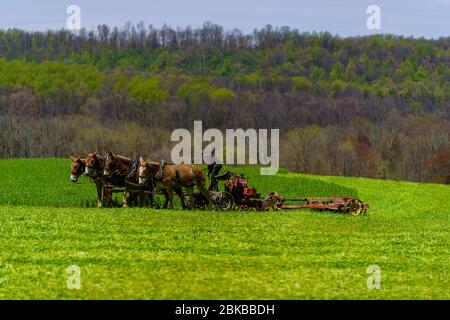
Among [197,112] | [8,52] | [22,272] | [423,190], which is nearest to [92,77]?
[197,112]

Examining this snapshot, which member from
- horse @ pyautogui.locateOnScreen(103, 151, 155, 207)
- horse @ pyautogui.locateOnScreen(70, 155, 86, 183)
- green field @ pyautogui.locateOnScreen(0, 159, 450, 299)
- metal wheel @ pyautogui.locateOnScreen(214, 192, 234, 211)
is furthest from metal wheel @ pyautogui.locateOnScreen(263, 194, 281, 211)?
horse @ pyautogui.locateOnScreen(70, 155, 86, 183)

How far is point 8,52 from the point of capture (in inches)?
7092

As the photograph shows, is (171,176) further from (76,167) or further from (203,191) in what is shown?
(76,167)

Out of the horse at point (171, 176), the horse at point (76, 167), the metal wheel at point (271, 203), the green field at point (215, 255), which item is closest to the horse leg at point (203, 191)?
the horse at point (171, 176)

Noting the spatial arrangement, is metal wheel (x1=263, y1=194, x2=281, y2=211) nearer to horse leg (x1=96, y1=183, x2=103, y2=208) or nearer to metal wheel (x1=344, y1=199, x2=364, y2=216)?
metal wheel (x1=344, y1=199, x2=364, y2=216)

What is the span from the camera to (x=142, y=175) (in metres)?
29.8

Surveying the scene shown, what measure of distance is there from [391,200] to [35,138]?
70.1 metres

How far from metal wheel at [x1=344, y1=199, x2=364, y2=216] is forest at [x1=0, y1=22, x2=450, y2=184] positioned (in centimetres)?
6667

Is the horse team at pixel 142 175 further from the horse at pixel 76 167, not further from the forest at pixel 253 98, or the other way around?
the forest at pixel 253 98

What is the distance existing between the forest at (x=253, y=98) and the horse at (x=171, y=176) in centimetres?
7192

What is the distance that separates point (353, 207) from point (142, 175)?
953 cm

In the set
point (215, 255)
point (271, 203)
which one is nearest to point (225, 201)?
point (271, 203)

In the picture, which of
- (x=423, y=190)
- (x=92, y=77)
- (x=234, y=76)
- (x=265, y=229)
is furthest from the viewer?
(x=234, y=76)

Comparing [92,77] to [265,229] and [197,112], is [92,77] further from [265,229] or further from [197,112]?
[265,229]
